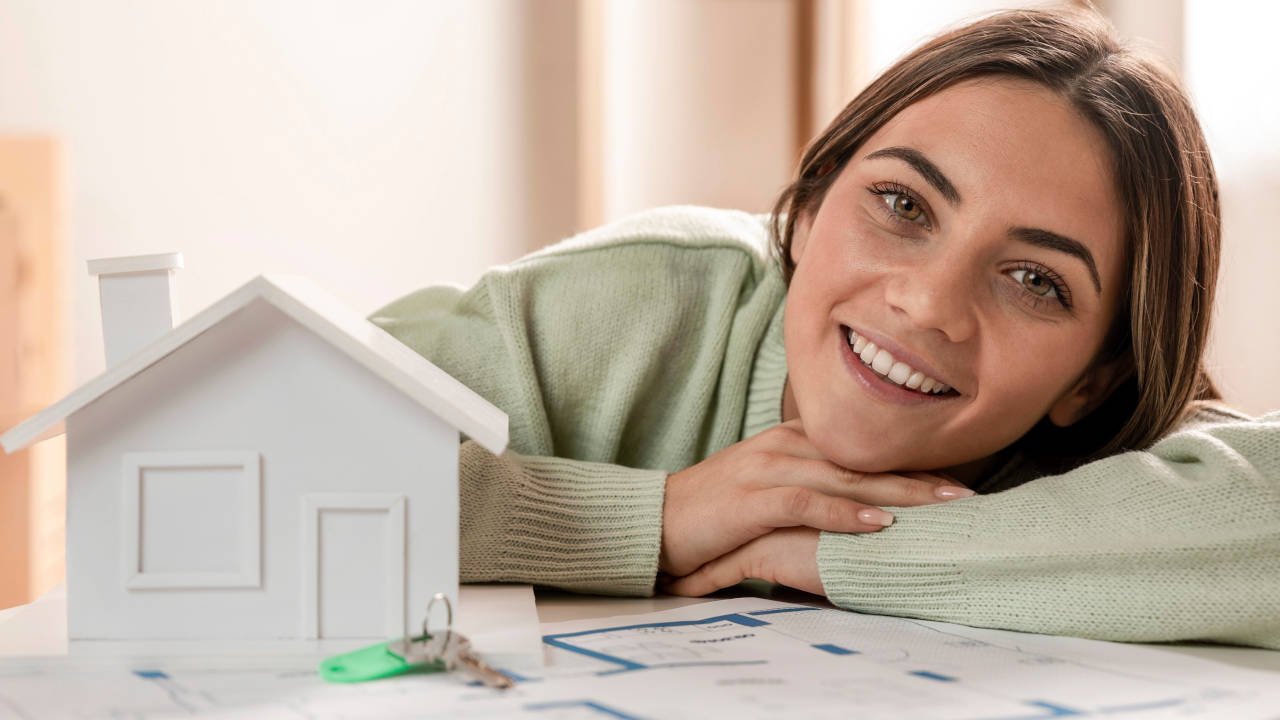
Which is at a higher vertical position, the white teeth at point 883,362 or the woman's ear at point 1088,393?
the white teeth at point 883,362

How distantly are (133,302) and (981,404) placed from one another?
0.65m

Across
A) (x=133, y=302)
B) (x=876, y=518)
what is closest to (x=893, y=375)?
(x=876, y=518)

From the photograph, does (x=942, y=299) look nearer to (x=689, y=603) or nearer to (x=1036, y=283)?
(x=1036, y=283)

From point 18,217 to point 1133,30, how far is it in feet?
6.16

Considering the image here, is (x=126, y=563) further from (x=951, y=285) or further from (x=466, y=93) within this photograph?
(x=466, y=93)

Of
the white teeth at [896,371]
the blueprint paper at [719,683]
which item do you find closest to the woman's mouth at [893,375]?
the white teeth at [896,371]

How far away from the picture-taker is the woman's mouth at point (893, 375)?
3.22 ft

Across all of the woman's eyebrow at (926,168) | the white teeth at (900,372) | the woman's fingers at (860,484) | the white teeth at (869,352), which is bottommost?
the woman's fingers at (860,484)

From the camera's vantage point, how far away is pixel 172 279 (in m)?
0.80

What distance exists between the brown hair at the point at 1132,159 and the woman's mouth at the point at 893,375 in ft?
0.61

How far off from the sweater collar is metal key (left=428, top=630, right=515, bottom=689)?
22.1 inches

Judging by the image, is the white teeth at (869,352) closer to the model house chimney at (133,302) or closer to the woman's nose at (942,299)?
the woman's nose at (942,299)

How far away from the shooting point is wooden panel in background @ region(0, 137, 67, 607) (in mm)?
1802

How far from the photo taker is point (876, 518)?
3.12 ft
